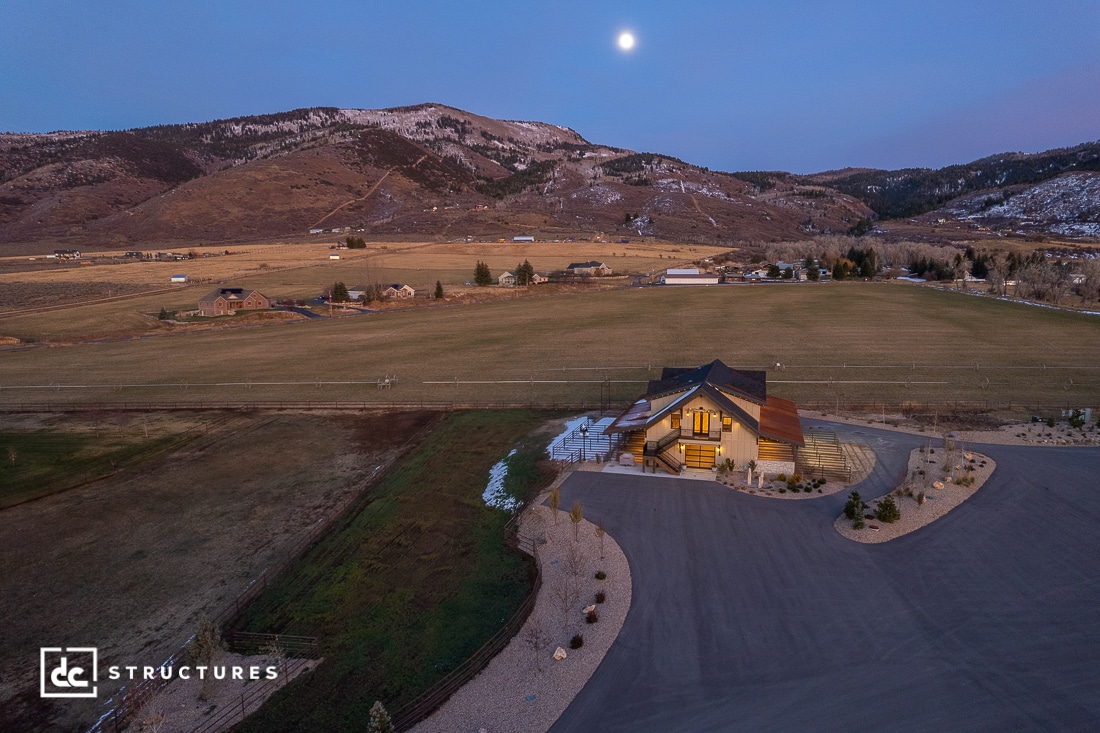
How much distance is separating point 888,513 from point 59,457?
38.7 m

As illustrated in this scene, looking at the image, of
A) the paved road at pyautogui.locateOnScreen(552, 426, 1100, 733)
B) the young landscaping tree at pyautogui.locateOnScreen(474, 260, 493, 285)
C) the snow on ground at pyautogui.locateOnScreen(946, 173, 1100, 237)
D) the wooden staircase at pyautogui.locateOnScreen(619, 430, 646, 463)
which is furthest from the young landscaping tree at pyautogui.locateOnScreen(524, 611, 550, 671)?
the snow on ground at pyautogui.locateOnScreen(946, 173, 1100, 237)

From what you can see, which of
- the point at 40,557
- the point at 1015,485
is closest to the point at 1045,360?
the point at 1015,485

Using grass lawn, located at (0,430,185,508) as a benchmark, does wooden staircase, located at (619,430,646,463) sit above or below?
above

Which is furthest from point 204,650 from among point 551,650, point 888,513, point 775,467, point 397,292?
point 397,292

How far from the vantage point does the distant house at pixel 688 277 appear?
330ft

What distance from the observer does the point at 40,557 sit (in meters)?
20.4

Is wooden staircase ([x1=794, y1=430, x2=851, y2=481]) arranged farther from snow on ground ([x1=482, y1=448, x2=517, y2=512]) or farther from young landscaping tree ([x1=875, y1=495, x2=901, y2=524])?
snow on ground ([x1=482, y1=448, x2=517, y2=512])

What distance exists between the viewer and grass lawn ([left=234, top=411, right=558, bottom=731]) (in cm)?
1357

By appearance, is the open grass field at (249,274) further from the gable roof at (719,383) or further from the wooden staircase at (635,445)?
the gable roof at (719,383)

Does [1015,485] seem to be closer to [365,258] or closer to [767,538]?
[767,538]

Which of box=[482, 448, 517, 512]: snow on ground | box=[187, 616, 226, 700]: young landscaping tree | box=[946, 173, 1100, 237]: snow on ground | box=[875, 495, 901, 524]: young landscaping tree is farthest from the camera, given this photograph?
box=[946, 173, 1100, 237]: snow on ground

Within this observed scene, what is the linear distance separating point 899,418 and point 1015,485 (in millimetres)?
9351

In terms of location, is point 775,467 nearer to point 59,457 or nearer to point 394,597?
point 394,597

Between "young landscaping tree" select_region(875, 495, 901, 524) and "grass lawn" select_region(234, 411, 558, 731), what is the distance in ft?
40.2
